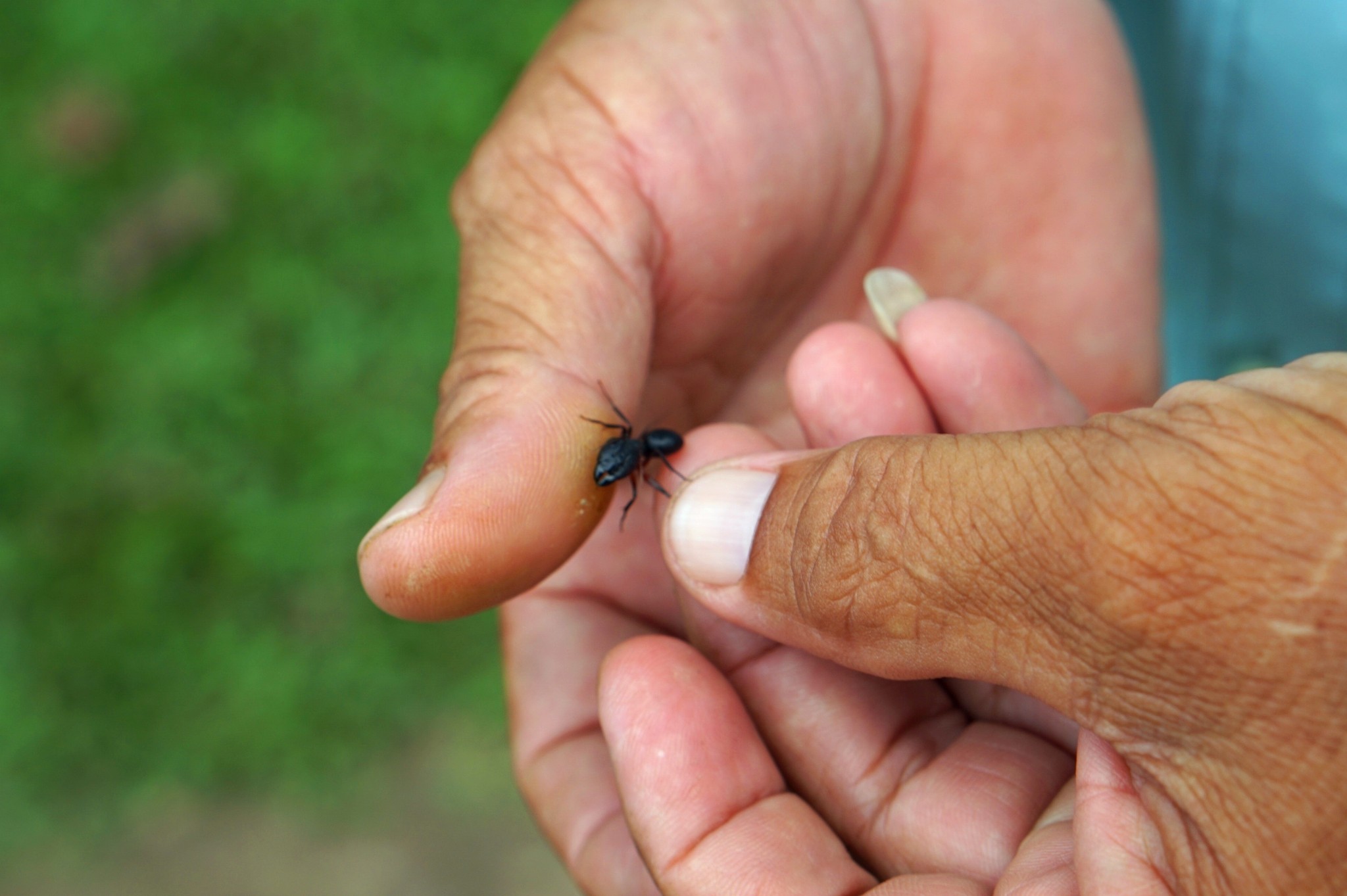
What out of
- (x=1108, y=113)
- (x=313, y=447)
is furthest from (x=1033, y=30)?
(x=313, y=447)

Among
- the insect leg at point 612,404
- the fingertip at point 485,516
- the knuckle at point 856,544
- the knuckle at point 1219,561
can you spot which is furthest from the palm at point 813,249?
the knuckle at point 856,544

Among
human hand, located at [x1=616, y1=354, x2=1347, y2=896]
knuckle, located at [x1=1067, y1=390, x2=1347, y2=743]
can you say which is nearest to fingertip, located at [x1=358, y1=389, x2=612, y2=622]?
human hand, located at [x1=616, y1=354, x2=1347, y2=896]

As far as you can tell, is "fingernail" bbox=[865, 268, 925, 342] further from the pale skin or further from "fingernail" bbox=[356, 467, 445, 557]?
"fingernail" bbox=[356, 467, 445, 557]

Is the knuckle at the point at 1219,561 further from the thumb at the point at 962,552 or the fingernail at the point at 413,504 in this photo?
the fingernail at the point at 413,504

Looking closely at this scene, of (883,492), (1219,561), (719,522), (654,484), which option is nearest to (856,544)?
(883,492)

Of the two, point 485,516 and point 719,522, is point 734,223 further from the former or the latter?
point 485,516

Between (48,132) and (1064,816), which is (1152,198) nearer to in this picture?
(1064,816)
